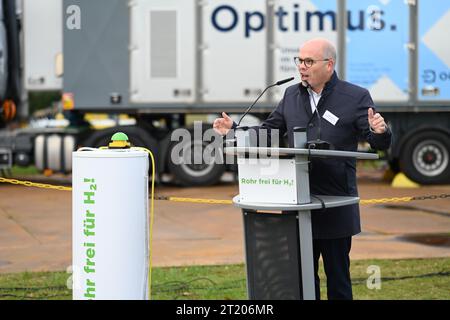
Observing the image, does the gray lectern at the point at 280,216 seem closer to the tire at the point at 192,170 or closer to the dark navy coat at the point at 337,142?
the dark navy coat at the point at 337,142

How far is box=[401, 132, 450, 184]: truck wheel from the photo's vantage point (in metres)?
14.7

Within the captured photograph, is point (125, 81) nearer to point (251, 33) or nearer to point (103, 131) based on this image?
point (103, 131)

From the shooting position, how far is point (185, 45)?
45.9 ft

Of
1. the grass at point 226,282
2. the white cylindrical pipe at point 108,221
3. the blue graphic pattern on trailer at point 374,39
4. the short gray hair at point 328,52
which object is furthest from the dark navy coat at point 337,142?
the blue graphic pattern on trailer at point 374,39

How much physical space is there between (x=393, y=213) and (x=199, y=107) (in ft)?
14.9

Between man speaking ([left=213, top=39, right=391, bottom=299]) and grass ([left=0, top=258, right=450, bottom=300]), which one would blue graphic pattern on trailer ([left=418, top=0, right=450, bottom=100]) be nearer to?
grass ([left=0, top=258, right=450, bottom=300])

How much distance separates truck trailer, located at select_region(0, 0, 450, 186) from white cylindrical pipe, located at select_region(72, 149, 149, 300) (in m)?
9.42

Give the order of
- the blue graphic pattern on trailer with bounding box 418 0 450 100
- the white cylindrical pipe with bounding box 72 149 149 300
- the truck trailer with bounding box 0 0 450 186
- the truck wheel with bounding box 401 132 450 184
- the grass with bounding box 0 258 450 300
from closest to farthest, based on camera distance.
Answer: the white cylindrical pipe with bounding box 72 149 149 300 < the grass with bounding box 0 258 450 300 < the truck trailer with bounding box 0 0 450 186 < the blue graphic pattern on trailer with bounding box 418 0 450 100 < the truck wheel with bounding box 401 132 450 184

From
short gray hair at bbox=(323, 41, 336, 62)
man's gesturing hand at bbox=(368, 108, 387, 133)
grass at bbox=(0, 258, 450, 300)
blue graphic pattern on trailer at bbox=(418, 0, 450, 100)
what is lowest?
grass at bbox=(0, 258, 450, 300)

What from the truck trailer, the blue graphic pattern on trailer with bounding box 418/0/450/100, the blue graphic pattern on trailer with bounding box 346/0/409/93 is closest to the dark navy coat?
the truck trailer

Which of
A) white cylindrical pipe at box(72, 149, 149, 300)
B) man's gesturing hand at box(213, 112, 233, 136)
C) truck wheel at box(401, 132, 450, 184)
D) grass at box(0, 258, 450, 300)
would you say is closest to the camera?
white cylindrical pipe at box(72, 149, 149, 300)

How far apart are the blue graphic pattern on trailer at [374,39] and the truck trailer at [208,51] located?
0.02 meters

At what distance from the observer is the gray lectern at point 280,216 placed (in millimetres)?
4340
